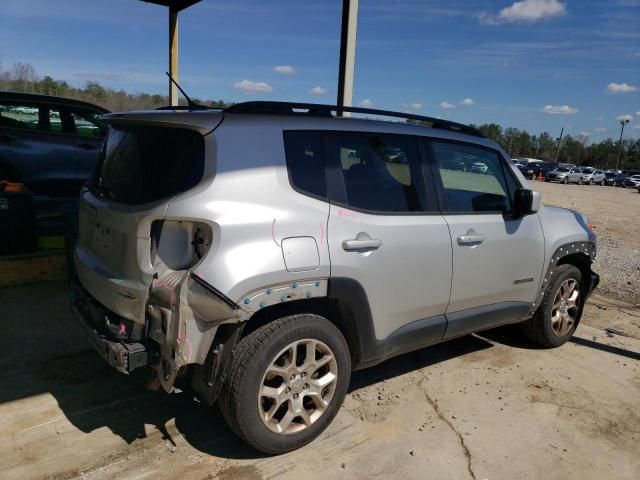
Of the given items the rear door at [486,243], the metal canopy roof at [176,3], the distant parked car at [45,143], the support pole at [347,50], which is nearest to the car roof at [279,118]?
the rear door at [486,243]

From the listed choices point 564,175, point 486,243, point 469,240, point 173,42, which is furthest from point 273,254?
point 564,175

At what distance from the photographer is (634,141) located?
9425 centimetres

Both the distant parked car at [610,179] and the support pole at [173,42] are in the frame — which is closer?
the support pole at [173,42]

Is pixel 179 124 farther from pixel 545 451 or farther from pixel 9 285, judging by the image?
pixel 9 285

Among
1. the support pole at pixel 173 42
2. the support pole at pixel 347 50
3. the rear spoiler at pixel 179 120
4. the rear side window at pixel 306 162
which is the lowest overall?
the rear side window at pixel 306 162

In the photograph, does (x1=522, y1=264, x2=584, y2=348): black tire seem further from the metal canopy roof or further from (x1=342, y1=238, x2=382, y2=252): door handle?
the metal canopy roof

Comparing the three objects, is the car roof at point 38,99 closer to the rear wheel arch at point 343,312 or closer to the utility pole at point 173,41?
the utility pole at point 173,41

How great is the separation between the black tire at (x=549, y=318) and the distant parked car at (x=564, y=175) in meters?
47.3

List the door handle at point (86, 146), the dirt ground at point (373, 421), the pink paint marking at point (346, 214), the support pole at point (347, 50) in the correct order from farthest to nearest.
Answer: the door handle at point (86, 146), the support pole at point (347, 50), the pink paint marking at point (346, 214), the dirt ground at point (373, 421)

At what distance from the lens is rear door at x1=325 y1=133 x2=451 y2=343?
9.70 ft

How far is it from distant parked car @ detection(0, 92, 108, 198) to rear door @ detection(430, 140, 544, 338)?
491 centimetres

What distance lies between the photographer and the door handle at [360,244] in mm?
2893

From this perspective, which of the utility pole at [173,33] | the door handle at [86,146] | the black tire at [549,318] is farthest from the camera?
the utility pole at [173,33]

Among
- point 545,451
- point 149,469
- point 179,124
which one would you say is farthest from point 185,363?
point 545,451
